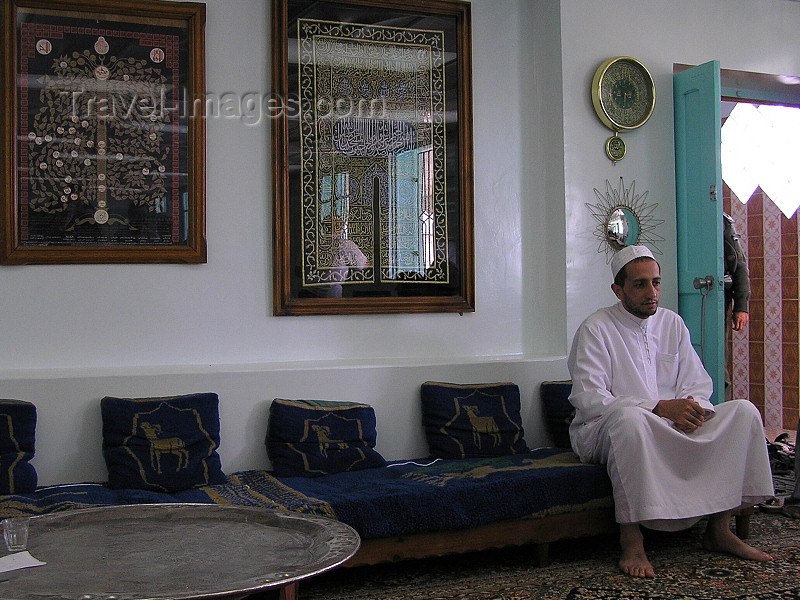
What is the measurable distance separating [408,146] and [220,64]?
1.00 m

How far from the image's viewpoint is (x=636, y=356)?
4.07 meters

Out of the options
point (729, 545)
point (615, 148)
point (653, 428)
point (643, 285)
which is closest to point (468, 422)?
point (653, 428)

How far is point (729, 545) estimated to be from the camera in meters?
3.70

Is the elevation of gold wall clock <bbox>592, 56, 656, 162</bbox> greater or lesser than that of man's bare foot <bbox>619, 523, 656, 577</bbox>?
greater

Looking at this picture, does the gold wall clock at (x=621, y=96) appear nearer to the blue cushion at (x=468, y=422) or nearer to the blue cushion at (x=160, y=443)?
the blue cushion at (x=468, y=422)

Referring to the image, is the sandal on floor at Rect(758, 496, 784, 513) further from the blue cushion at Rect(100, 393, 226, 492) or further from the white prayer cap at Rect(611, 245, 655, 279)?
the blue cushion at Rect(100, 393, 226, 492)

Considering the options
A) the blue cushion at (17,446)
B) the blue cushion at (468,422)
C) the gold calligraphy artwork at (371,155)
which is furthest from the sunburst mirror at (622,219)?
the blue cushion at (17,446)

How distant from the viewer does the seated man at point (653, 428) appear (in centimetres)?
359

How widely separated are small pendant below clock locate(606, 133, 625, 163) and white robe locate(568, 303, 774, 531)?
1042 mm

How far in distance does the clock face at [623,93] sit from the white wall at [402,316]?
0.08 metres

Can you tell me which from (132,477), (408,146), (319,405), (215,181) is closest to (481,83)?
(408,146)

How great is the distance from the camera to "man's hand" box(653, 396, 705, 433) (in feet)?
12.0

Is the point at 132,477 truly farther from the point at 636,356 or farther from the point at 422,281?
the point at 636,356

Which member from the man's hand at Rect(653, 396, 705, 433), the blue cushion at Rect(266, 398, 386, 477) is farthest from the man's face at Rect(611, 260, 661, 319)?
the blue cushion at Rect(266, 398, 386, 477)
